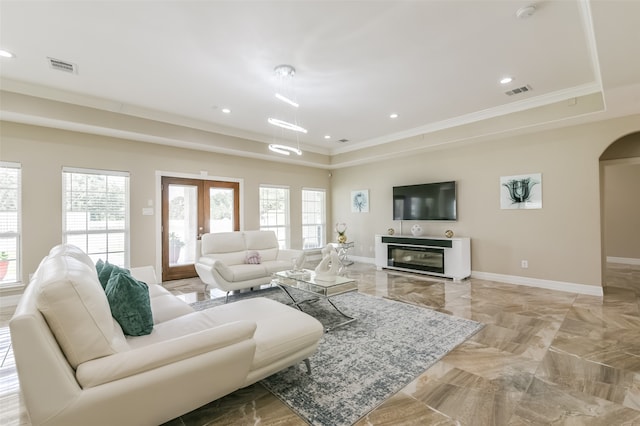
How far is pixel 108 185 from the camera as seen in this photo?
4.89 m

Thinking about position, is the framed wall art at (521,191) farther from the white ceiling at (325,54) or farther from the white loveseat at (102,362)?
the white loveseat at (102,362)

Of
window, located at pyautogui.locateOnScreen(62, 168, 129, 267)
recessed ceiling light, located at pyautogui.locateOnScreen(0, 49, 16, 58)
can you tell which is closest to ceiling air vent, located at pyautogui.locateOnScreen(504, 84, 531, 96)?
recessed ceiling light, located at pyautogui.locateOnScreen(0, 49, 16, 58)

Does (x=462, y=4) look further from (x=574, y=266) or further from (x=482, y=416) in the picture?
(x=574, y=266)

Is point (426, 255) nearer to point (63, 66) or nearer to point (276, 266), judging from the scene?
point (276, 266)

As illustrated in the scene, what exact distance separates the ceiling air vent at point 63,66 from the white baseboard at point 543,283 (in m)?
6.79

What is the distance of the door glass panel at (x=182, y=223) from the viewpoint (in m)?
5.61

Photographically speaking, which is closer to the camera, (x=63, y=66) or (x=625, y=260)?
(x=63, y=66)

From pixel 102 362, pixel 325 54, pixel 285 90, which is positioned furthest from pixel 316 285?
pixel 285 90

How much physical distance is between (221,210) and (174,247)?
118 cm

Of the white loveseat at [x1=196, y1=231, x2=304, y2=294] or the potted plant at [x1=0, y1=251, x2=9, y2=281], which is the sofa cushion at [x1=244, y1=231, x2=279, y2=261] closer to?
the white loveseat at [x1=196, y1=231, x2=304, y2=294]

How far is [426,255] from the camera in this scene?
19.1 ft

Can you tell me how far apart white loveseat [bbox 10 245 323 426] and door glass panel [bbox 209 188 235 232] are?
4300 millimetres

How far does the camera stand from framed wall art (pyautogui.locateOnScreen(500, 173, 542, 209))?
15.7 ft

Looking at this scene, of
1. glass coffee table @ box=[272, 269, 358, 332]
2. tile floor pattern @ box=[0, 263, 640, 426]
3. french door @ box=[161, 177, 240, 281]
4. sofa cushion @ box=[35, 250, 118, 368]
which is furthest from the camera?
french door @ box=[161, 177, 240, 281]
